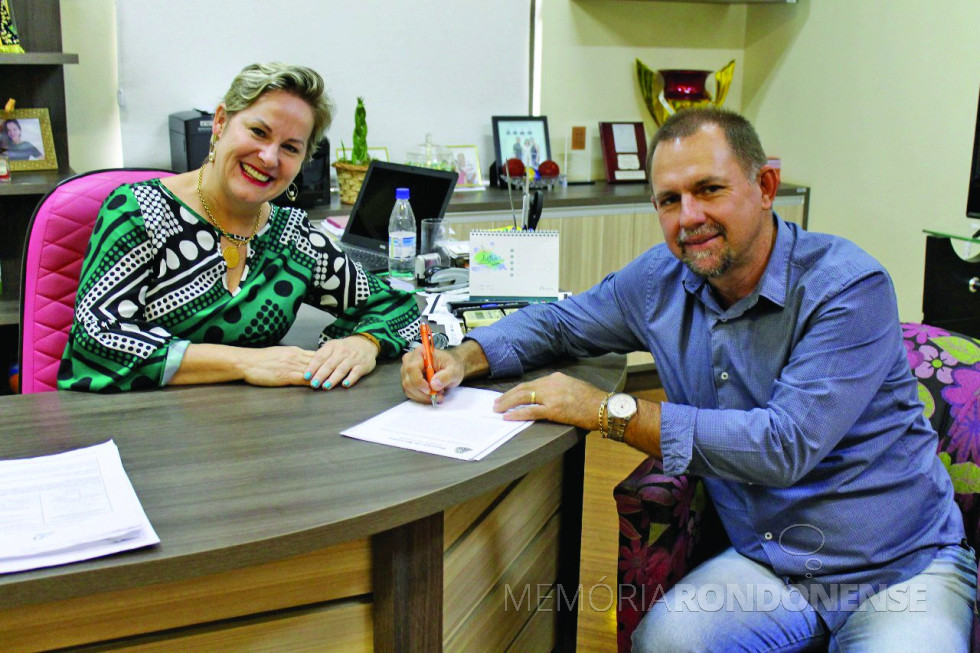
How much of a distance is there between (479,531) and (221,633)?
0.45 meters

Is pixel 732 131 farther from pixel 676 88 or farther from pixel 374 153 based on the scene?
pixel 676 88

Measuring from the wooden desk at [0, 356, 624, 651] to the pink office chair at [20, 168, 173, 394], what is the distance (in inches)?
14.2

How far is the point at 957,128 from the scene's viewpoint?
3555mm

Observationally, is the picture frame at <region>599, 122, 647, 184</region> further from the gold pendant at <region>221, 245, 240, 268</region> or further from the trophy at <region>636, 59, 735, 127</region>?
the gold pendant at <region>221, 245, 240, 268</region>

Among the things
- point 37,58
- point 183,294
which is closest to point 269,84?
point 183,294

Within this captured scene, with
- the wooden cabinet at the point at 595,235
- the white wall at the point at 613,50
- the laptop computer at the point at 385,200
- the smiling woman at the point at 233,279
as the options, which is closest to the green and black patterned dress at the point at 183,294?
the smiling woman at the point at 233,279

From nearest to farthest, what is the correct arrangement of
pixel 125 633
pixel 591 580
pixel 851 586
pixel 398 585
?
pixel 125 633
pixel 398 585
pixel 851 586
pixel 591 580

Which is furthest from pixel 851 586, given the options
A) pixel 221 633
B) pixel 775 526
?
pixel 221 633

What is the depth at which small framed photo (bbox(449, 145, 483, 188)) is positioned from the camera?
14.0 ft

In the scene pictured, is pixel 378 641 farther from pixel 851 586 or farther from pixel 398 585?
pixel 851 586

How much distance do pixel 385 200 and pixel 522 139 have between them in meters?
1.63

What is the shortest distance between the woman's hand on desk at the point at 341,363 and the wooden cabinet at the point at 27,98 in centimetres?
184

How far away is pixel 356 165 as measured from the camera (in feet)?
12.2

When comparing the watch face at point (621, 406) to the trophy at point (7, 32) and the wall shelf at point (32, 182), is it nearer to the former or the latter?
the wall shelf at point (32, 182)
